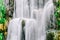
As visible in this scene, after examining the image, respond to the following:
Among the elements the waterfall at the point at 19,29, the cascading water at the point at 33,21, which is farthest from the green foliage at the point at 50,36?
the waterfall at the point at 19,29

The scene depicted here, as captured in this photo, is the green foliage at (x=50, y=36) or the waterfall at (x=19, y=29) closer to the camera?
the green foliage at (x=50, y=36)

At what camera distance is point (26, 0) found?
307 inches

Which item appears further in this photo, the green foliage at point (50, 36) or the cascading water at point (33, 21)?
the cascading water at point (33, 21)

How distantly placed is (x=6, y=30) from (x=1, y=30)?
16 cm

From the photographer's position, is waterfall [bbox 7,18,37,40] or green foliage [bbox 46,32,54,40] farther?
waterfall [bbox 7,18,37,40]

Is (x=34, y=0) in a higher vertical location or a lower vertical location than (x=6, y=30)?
higher

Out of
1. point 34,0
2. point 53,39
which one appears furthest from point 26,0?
point 53,39

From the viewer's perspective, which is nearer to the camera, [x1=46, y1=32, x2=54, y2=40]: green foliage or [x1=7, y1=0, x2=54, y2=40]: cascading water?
[x1=46, y1=32, x2=54, y2=40]: green foliage

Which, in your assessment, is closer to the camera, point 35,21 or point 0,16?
point 35,21

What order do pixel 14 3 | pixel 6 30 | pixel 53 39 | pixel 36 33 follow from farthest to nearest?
1. pixel 14 3
2. pixel 6 30
3. pixel 36 33
4. pixel 53 39

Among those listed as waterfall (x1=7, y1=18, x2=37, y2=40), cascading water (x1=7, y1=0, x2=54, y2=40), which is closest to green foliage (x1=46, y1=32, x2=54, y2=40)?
cascading water (x1=7, y1=0, x2=54, y2=40)

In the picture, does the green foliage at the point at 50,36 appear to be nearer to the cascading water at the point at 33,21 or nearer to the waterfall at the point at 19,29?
the cascading water at the point at 33,21

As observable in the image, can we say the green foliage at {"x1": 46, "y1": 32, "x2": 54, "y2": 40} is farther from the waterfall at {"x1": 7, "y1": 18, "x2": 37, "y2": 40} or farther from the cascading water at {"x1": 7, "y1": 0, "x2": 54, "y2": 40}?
the waterfall at {"x1": 7, "y1": 18, "x2": 37, "y2": 40}

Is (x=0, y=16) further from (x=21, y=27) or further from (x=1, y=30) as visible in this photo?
(x=21, y=27)
